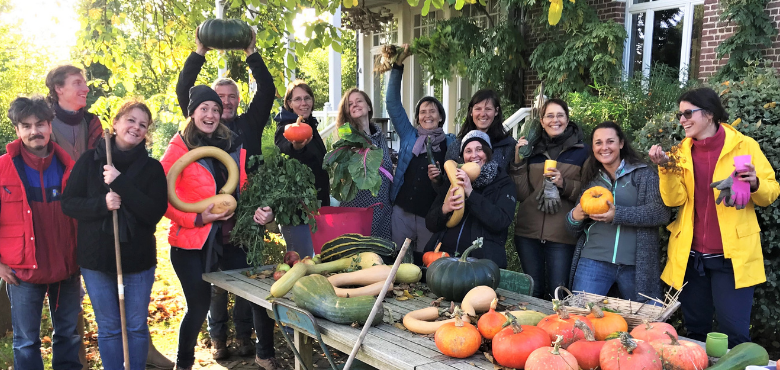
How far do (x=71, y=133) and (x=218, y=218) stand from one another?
4.01ft

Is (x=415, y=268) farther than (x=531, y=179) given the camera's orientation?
No

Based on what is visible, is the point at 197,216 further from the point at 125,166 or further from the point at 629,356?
the point at 629,356

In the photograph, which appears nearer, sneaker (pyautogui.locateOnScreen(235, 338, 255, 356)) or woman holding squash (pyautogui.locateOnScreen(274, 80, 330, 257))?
woman holding squash (pyautogui.locateOnScreen(274, 80, 330, 257))

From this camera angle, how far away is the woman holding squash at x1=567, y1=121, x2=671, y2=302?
3184 millimetres

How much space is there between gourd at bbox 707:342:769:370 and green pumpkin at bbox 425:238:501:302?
1078 millimetres

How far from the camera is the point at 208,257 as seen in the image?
3.53m

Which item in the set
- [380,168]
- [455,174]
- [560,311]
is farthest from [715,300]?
[380,168]

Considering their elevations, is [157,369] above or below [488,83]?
below

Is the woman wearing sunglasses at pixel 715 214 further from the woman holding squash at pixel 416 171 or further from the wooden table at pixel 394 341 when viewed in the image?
the woman holding squash at pixel 416 171

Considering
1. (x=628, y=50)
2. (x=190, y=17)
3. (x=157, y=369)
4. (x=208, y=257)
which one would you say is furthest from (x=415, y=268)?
(x=628, y=50)

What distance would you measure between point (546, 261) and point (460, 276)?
134 centimetres

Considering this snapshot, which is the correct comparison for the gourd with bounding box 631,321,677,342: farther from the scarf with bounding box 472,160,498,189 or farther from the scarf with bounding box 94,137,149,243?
the scarf with bounding box 94,137,149,243

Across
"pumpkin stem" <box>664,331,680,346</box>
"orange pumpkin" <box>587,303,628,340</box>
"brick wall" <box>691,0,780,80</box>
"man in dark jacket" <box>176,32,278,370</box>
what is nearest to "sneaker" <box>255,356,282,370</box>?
"man in dark jacket" <box>176,32,278,370</box>

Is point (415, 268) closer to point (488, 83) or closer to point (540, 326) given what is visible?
point (540, 326)
